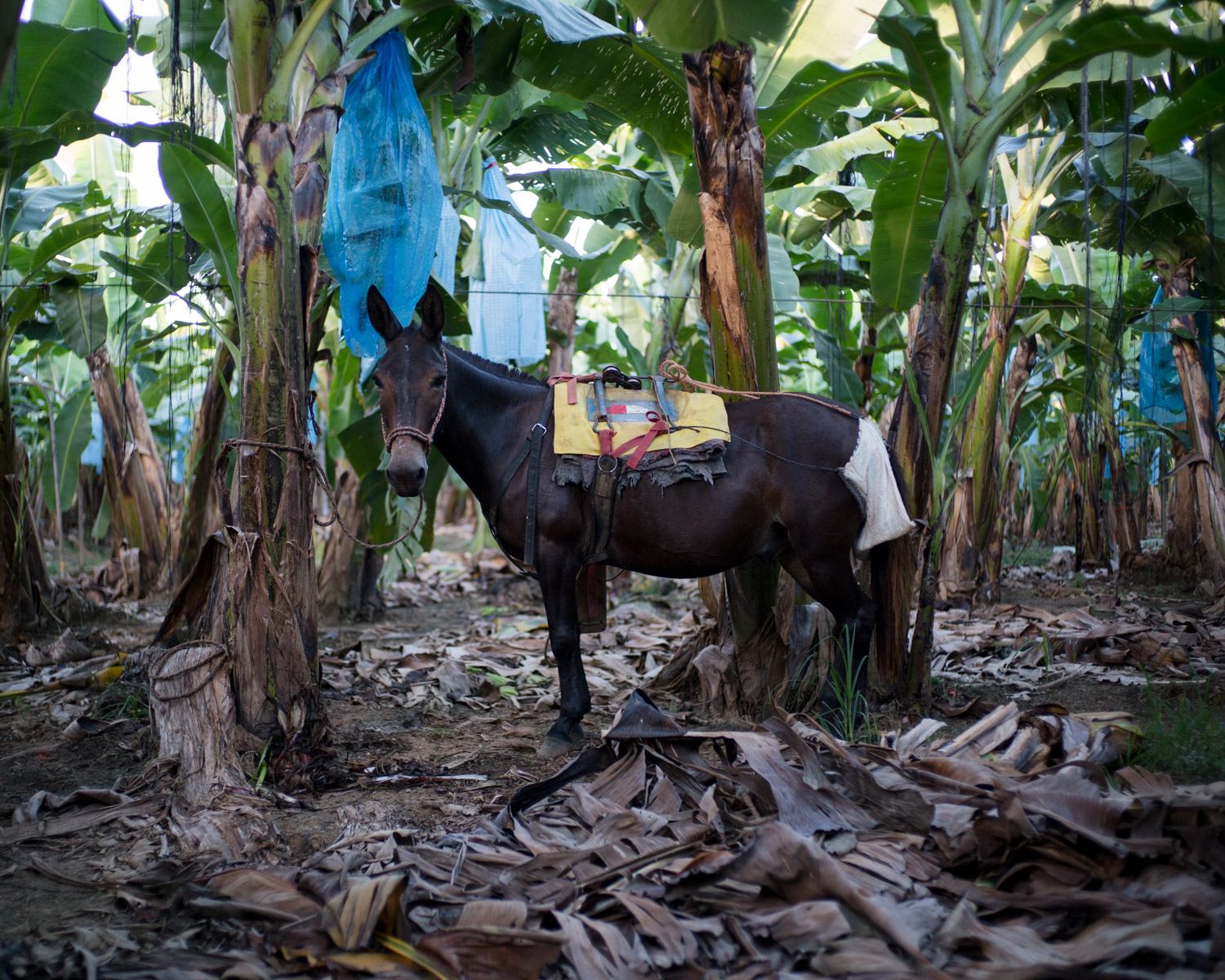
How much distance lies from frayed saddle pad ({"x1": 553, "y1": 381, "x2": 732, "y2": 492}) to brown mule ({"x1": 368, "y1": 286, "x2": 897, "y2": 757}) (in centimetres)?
7

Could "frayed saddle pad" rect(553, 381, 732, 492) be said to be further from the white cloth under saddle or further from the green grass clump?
the green grass clump

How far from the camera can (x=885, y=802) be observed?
2729 mm

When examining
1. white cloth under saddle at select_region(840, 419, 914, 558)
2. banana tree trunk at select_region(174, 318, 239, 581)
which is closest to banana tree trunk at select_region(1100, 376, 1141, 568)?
white cloth under saddle at select_region(840, 419, 914, 558)

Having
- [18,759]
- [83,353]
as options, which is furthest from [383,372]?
[83,353]

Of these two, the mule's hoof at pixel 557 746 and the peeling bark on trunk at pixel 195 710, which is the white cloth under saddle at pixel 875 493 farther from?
the peeling bark on trunk at pixel 195 710

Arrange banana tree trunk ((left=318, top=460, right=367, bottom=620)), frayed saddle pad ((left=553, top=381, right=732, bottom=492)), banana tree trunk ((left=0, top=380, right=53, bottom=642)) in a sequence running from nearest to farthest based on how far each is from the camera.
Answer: frayed saddle pad ((left=553, top=381, right=732, bottom=492)) → banana tree trunk ((left=0, top=380, right=53, bottom=642)) → banana tree trunk ((left=318, top=460, right=367, bottom=620))

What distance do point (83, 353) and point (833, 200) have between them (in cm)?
670

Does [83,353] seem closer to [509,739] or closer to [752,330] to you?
[509,739]

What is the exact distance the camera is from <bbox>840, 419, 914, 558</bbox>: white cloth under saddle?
13.0ft

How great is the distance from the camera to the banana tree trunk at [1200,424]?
24.4ft

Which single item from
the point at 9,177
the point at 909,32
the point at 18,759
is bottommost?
the point at 18,759

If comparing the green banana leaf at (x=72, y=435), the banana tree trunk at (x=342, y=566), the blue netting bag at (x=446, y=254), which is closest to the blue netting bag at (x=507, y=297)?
the blue netting bag at (x=446, y=254)

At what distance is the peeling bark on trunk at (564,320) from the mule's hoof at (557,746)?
246 inches

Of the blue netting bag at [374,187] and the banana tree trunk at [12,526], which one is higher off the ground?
the blue netting bag at [374,187]
